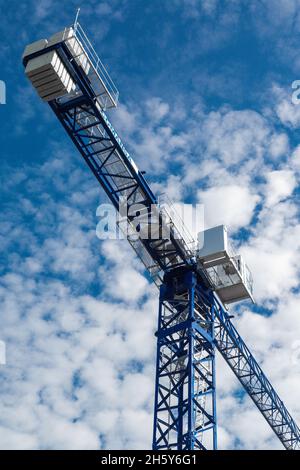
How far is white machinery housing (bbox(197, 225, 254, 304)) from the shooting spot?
97.6 ft

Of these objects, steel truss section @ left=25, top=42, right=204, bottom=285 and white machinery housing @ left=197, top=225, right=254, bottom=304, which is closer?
steel truss section @ left=25, top=42, right=204, bottom=285

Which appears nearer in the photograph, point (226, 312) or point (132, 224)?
point (132, 224)

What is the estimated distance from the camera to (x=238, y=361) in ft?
115

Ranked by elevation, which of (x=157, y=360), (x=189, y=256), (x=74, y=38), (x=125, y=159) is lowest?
(x=157, y=360)

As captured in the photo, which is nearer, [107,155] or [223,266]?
[107,155]

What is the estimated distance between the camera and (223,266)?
30797 mm

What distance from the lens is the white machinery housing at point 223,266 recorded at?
97.6 ft

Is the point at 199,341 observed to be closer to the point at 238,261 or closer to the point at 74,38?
the point at 238,261

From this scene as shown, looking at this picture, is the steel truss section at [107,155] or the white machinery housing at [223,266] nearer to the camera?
the steel truss section at [107,155]

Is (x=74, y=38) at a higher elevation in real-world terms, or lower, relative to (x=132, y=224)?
→ higher

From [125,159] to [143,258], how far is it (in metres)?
5.40

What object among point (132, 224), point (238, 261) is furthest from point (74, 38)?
point (238, 261)
